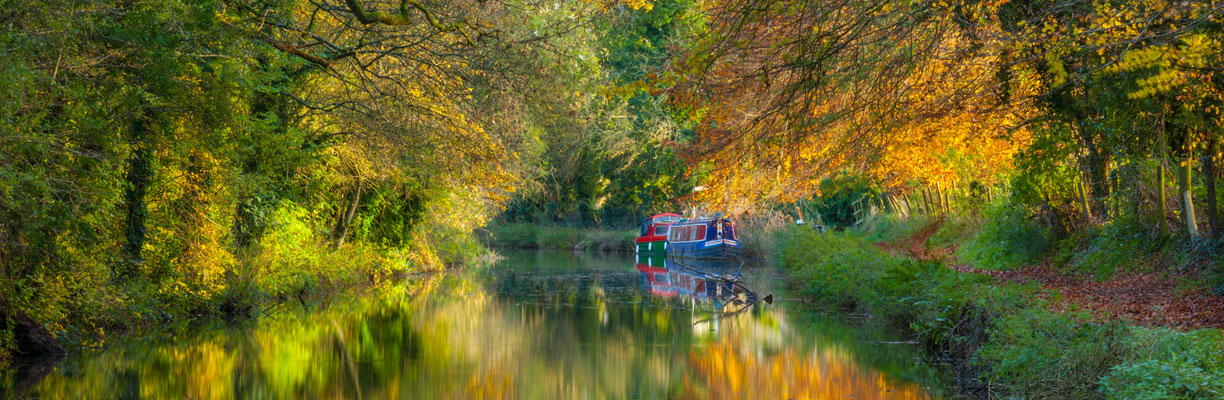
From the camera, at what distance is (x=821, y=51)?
814cm

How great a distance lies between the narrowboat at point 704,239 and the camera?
37312 millimetres

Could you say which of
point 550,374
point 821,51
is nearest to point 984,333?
point 821,51

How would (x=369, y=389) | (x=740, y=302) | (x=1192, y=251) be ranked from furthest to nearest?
1. (x=740, y=302)
2. (x=1192, y=251)
3. (x=369, y=389)

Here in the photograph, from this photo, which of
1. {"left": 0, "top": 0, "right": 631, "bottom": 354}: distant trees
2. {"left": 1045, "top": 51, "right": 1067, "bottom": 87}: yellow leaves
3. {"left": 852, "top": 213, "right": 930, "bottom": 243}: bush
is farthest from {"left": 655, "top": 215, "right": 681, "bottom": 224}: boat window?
{"left": 1045, "top": 51, "right": 1067, "bottom": 87}: yellow leaves

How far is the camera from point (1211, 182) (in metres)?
11.9

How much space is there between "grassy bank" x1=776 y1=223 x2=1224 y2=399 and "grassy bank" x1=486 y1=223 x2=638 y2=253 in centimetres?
3083

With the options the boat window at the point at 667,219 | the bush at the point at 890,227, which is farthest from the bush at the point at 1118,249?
the boat window at the point at 667,219

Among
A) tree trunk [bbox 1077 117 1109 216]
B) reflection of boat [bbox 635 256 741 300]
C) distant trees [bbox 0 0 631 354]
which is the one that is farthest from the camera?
reflection of boat [bbox 635 256 741 300]

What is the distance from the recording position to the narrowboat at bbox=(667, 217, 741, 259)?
37.3 metres

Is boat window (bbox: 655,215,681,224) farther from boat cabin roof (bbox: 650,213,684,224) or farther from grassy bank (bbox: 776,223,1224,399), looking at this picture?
grassy bank (bbox: 776,223,1224,399)

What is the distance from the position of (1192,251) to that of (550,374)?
8.16m

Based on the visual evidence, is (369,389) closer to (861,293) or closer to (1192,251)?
(861,293)

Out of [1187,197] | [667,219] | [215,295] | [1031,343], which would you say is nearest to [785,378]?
[1031,343]

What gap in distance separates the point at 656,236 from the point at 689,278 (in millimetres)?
12001
